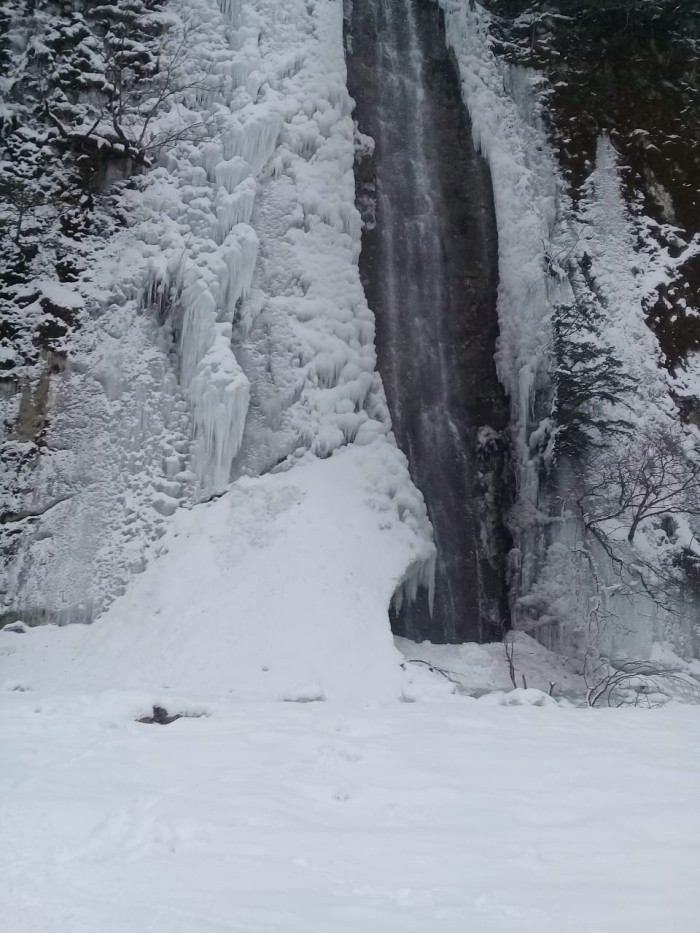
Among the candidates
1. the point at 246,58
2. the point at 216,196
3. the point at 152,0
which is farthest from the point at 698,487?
the point at 152,0

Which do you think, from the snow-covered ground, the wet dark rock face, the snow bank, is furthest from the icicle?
the snow-covered ground

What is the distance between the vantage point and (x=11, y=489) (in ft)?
25.6

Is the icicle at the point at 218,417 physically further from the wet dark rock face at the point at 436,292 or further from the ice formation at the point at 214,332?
the wet dark rock face at the point at 436,292

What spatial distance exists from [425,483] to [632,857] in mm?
6408

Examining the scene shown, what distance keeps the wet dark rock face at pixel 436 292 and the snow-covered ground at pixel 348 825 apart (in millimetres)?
4161

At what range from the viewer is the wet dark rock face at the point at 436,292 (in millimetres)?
8820

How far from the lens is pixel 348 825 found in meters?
2.98

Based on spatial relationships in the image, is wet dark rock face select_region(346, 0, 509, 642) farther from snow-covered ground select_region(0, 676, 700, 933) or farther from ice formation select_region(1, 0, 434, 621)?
snow-covered ground select_region(0, 676, 700, 933)

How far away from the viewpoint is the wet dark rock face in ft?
28.9

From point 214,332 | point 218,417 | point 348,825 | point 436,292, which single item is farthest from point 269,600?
point 436,292

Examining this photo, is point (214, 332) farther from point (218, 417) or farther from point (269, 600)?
point (269, 600)

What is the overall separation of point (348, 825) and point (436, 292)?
25.0 feet

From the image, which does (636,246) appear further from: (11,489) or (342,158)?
(11,489)

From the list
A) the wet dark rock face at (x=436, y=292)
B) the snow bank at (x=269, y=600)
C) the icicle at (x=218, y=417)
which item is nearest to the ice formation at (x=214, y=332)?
the icicle at (x=218, y=417)
